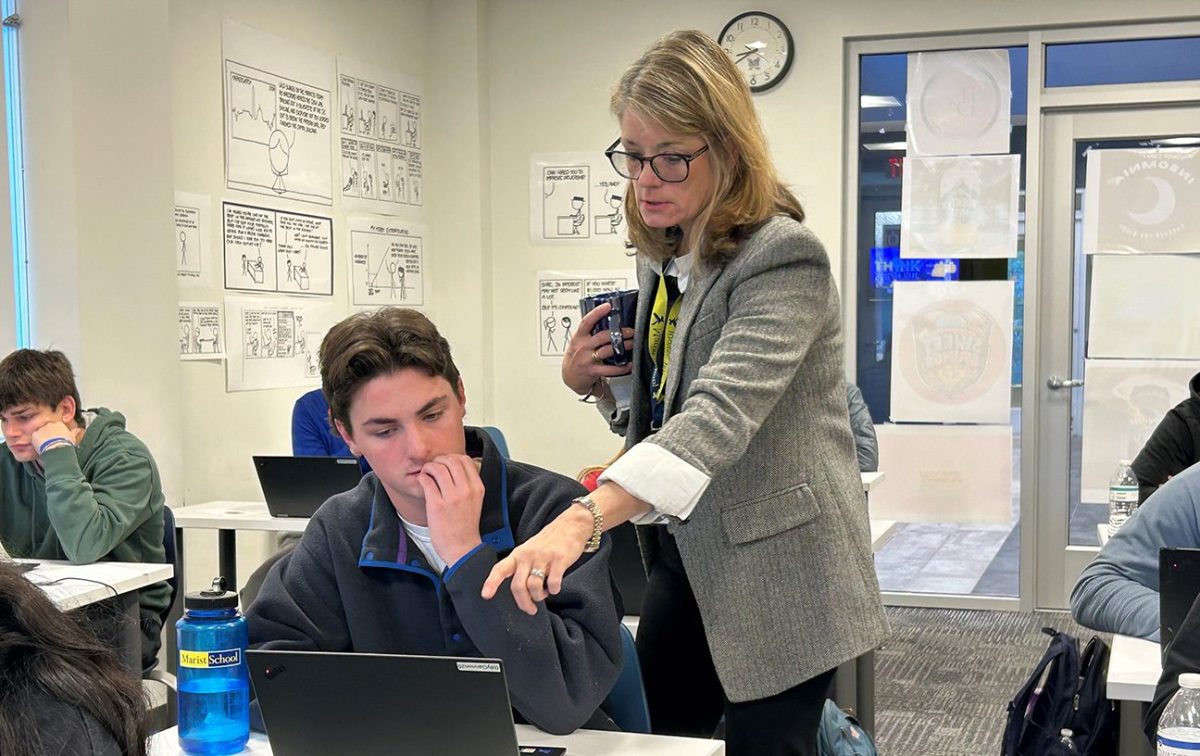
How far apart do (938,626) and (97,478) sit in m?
3.57

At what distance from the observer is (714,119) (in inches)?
67.4

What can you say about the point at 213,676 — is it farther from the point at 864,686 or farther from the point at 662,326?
the point at 864,686

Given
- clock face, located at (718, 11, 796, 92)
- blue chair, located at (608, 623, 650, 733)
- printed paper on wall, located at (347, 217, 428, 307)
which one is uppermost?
clock face, located at (718, 11, 796, 92)

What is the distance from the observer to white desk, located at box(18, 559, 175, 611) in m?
2.87

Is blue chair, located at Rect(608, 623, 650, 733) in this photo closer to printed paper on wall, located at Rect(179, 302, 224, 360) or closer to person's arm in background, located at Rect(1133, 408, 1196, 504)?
person's arm in background, located at Rect(1133, 408, 1196, 504)

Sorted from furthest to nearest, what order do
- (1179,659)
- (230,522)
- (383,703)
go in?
(230,522) → (1179,659) → (383,703)

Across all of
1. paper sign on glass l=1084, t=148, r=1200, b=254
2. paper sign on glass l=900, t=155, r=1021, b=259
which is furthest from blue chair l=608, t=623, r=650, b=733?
paper sign on glass l=1084, t=148, r=1200, b=254

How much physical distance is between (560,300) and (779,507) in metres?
4.67

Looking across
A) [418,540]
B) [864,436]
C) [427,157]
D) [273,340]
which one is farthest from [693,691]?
[427,157]

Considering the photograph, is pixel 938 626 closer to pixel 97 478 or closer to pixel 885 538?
pixel 885 538

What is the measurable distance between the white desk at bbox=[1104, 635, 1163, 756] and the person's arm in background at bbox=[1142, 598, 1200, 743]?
0.39ft

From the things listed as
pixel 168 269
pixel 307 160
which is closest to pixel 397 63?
pixel 307 160

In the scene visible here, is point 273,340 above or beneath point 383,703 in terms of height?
above

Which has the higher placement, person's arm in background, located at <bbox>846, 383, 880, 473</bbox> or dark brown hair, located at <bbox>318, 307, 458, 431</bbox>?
dark brown hair, located at <bbox>318, 307, 458, 431</bbox>
